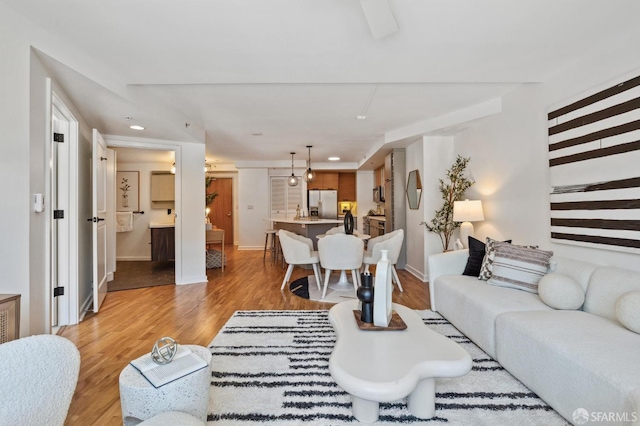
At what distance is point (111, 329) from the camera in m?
2.80

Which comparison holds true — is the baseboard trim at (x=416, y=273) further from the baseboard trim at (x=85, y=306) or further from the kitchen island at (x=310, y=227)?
the baseboard trim at (x=85, y=306)

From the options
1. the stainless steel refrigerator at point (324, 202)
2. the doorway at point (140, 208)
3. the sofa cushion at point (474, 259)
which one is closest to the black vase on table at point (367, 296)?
the sofa cushion at point (474, 259)

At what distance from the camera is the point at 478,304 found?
227 cm

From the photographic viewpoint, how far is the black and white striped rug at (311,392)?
154cm

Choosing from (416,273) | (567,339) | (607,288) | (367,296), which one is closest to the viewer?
(567,339)

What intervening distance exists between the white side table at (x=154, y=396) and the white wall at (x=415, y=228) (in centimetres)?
392

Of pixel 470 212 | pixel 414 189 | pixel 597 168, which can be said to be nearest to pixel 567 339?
pixel 597 168

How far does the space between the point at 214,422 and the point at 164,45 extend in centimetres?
243

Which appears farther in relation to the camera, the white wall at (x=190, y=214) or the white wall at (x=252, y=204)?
the white wall at (x=252, y=204)

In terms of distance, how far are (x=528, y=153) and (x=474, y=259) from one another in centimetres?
124

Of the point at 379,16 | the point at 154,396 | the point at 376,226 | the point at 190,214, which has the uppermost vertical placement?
the point at 379,16

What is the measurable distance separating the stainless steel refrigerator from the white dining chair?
4654mm

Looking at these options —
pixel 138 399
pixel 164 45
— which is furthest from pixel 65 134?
pixel 138 399

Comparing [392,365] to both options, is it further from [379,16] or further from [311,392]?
[379,16]
